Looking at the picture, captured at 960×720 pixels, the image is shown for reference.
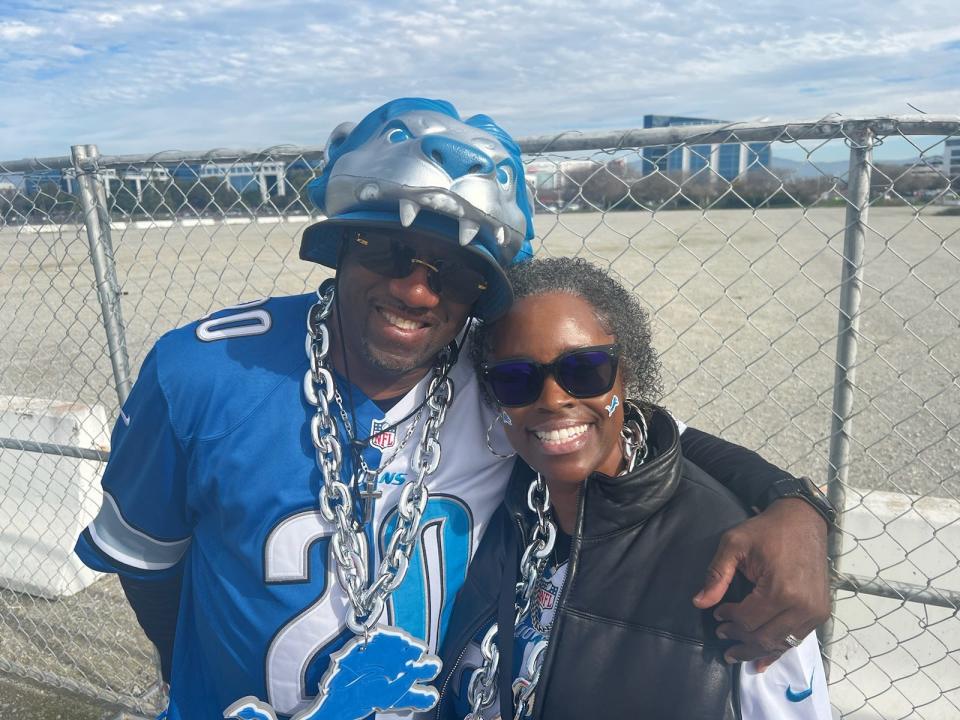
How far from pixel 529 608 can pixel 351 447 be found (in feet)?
1.72

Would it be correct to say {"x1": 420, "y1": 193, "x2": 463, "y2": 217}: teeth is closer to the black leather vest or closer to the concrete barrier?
the black leather vest

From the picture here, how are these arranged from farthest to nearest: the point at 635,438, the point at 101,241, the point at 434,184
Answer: the point at 101,241, the point at 635,438, the point at 434,184

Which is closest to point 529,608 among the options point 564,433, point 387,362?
point 564,433

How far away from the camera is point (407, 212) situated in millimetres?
1486

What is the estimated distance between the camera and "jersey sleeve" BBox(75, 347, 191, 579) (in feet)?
5.53

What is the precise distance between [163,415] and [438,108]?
3.06ft

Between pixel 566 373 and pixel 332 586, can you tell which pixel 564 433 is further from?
pixel 332 586

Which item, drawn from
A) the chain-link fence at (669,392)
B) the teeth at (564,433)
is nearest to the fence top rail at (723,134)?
the chain-link fence at (669,392)

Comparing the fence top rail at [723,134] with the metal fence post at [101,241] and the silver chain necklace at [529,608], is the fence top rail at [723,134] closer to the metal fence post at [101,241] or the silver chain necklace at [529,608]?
the metal fence post at [101,241]

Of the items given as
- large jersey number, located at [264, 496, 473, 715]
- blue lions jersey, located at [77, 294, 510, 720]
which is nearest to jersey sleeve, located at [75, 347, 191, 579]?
blue lions jersey, located at [77, 294, 510, 720]

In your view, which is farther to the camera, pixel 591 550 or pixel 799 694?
pixel 591 550

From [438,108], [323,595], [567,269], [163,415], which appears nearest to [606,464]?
[567,269]

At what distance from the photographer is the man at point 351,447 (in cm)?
158

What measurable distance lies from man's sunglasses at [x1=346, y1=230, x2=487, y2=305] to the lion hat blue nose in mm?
34
